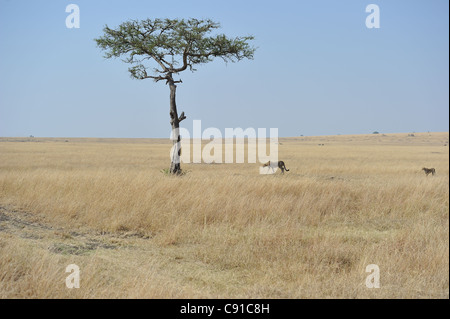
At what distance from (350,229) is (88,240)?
6.02 meters

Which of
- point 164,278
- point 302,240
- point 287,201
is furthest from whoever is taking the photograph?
point 287,201

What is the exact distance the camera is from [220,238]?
25.8 feet

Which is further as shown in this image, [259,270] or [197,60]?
[197,60]

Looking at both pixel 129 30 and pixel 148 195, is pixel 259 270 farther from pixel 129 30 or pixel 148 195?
pixel 129 30

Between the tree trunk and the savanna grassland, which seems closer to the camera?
the savanna grassland

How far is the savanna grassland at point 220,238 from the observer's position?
5.29 metres

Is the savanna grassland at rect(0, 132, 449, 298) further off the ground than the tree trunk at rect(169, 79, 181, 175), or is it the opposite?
the tree trunk at rect(169, 79, 181, 175)

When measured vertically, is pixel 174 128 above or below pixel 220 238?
above

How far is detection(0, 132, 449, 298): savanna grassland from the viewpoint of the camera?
5.29 metres

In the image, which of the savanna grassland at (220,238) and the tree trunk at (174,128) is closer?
the savanna grassland at (220,238)

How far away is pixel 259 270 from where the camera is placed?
6.29 m

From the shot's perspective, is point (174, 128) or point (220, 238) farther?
point (174, 128)
